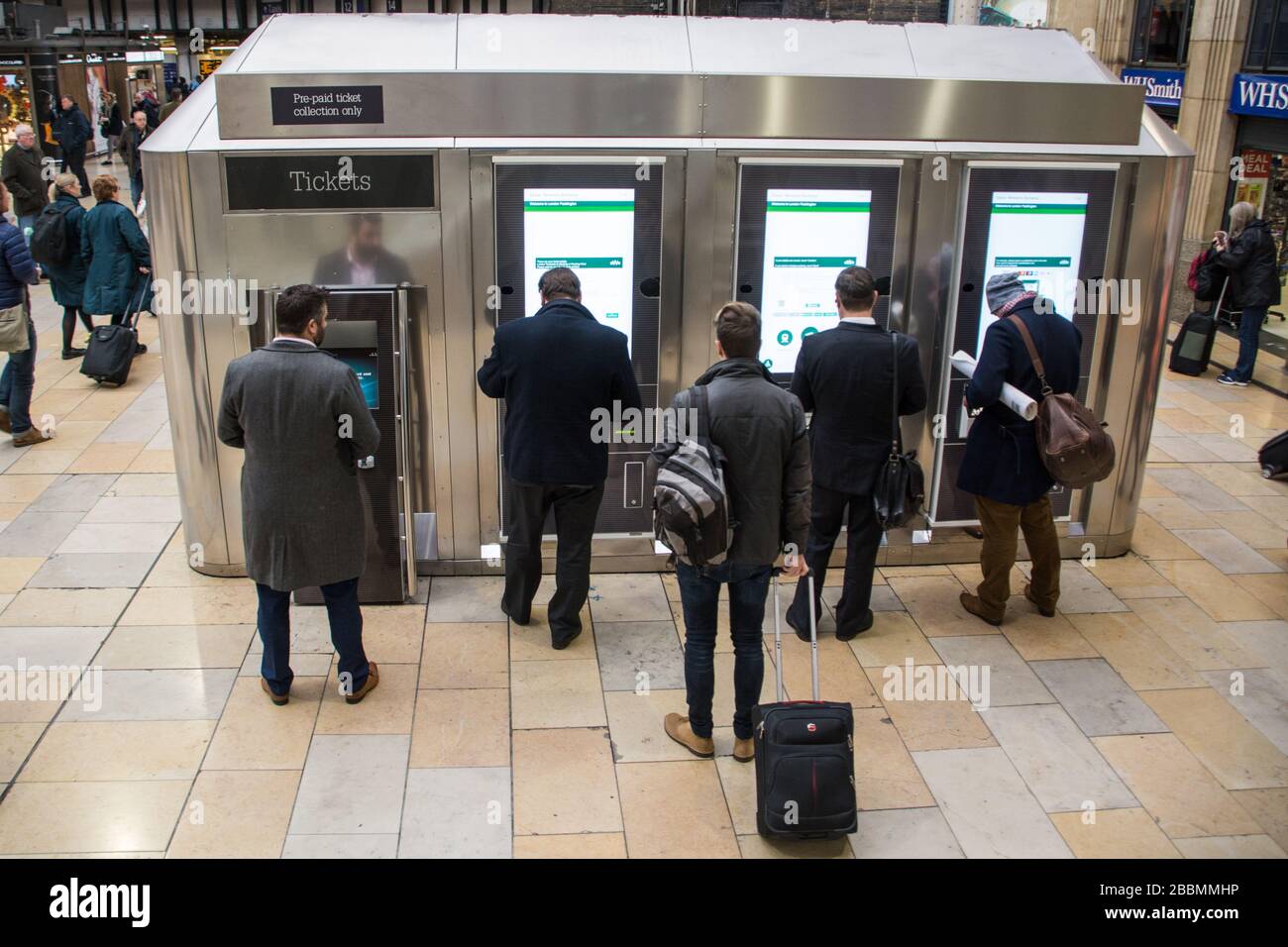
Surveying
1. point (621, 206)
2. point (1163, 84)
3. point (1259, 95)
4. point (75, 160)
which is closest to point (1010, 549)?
point (621, 206)

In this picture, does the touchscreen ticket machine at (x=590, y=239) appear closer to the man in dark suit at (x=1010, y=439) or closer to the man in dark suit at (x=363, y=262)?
the man in dark suit at (x=363, y=262)

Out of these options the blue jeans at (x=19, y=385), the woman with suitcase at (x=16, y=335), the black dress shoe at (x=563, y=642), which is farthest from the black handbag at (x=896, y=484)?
the blue jeans at (x=19, y=385)

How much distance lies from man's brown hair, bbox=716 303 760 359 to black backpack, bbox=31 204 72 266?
7.50 metres

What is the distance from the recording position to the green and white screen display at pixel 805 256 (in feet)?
20.0

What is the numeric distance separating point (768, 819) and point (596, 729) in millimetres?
1087

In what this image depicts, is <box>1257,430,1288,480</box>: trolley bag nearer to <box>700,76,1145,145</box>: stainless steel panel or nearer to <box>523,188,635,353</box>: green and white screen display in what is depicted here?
<box>700,76,1145,145</box>: stainless steel panel

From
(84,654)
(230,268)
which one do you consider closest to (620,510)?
(230,268)

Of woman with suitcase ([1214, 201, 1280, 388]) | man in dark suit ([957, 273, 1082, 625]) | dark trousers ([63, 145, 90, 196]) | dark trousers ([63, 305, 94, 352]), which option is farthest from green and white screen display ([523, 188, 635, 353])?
dark trousers ([63, 145, 90, 196])

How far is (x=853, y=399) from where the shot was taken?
5.36 metres

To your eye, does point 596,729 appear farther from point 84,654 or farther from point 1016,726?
point 84,654

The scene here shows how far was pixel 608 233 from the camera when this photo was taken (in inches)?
234

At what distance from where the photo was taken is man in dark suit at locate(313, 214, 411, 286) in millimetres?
5805

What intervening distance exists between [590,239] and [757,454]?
2098 millimetres

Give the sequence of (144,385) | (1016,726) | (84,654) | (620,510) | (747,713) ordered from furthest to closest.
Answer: (144,385) < (620,510) < (84,654) < (1016,726) < (747,713)
